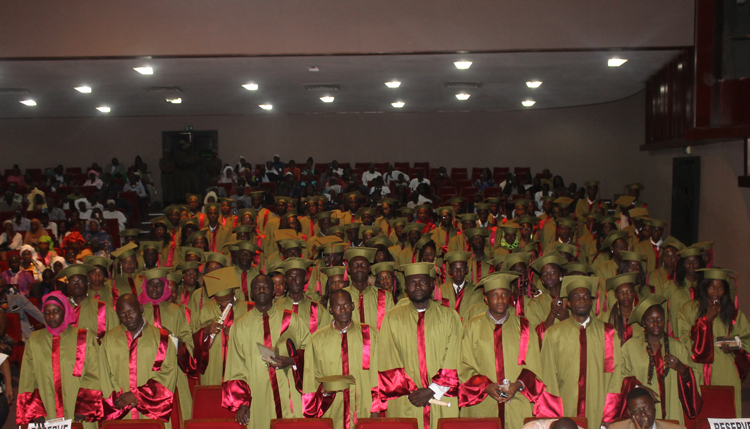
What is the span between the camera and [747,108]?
7.53m

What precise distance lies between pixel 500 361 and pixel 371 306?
1564 mm

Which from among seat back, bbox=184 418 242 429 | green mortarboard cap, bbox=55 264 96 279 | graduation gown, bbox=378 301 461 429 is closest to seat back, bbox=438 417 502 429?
graduation gown, bbox=378 301 461 429

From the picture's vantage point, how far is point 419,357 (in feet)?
14.9

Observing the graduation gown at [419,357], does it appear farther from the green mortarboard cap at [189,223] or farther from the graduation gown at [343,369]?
the green mortarboard cap at [189,223]

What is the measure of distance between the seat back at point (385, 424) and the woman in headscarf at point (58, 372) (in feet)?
7.23

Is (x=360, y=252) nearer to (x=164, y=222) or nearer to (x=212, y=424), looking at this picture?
(x=212, y=424)

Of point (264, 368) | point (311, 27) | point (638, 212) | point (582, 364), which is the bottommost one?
point (264, 368)

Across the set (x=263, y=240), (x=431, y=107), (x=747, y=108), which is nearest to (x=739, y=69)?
(x=747, y=108)

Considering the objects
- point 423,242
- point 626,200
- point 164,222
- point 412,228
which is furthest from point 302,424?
point 626,200

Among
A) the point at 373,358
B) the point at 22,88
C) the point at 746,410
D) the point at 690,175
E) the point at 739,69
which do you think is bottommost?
the point at 746,410

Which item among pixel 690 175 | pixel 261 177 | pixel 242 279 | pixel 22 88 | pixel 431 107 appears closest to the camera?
pixel 242 279

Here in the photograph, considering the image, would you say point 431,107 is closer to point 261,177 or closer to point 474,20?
point 261,177

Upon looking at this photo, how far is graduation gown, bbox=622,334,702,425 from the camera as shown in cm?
432

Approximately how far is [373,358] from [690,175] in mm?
8098
